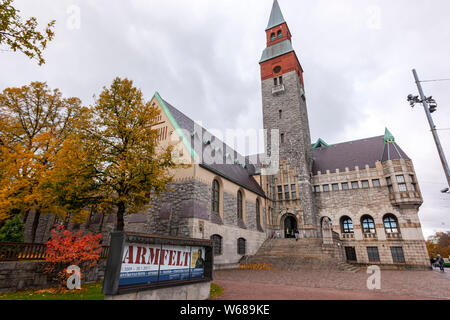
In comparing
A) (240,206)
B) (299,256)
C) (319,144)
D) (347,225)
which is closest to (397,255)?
(347,225)

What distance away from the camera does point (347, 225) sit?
2905cm

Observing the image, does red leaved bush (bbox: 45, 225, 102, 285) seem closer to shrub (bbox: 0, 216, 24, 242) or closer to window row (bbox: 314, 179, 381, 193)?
shrub (bbox: 0, 216, 24, 242)

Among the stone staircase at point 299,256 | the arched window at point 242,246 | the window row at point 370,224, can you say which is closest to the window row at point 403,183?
the window row at point 370,224

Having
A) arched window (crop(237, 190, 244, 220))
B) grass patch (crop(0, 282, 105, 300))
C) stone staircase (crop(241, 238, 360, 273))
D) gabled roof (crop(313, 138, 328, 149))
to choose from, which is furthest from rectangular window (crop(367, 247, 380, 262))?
grass patch (crop(0, 282, 105, 300))

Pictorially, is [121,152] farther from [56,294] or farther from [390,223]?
[390,223]

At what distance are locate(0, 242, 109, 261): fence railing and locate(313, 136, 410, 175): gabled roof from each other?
101 ft

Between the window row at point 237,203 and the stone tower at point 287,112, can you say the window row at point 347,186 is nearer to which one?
the stone tower at point 287,112

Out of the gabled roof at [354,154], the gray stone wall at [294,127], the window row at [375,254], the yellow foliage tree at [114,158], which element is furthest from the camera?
the gray stone wall at [294,127]

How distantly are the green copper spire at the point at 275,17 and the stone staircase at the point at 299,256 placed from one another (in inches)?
1430

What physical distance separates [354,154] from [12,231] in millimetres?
36669

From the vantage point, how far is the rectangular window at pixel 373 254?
26109 millimetres

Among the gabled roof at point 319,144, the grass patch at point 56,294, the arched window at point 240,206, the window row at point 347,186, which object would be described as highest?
the gabled roof at point 319,144

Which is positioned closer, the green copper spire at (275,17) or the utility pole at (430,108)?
the utility pole at (430,108)

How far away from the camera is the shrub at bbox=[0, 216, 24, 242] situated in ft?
43.5
